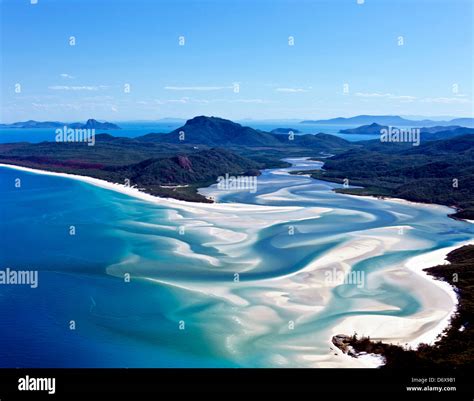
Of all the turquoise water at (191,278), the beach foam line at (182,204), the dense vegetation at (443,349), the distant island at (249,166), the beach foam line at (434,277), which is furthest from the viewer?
the distant island at (249,166)

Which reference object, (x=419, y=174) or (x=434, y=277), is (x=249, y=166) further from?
(x=434, y=277)

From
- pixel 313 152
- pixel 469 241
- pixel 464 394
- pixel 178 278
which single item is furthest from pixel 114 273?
pixel 313 152

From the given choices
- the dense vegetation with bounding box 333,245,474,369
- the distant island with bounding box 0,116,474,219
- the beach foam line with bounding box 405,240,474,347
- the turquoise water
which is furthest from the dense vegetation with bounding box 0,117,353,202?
the dense vegetation with bounding box 333,245,474,369

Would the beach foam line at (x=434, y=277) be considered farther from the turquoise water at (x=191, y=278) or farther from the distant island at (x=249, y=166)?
the distant island at (x=249, y=166)

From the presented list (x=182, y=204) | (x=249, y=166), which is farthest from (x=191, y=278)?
(x=249, y=166)

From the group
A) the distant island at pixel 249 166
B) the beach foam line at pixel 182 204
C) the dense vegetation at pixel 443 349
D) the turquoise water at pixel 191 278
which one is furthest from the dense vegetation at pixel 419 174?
the dense vegetation at pixel 443 349

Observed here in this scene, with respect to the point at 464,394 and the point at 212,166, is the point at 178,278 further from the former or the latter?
the point at 212,166

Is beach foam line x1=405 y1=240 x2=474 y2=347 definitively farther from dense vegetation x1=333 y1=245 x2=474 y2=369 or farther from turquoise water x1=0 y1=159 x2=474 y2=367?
turquoise water x1=0 y1=159 x2=474 y2=367

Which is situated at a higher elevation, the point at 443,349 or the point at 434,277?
the point at 434,277
